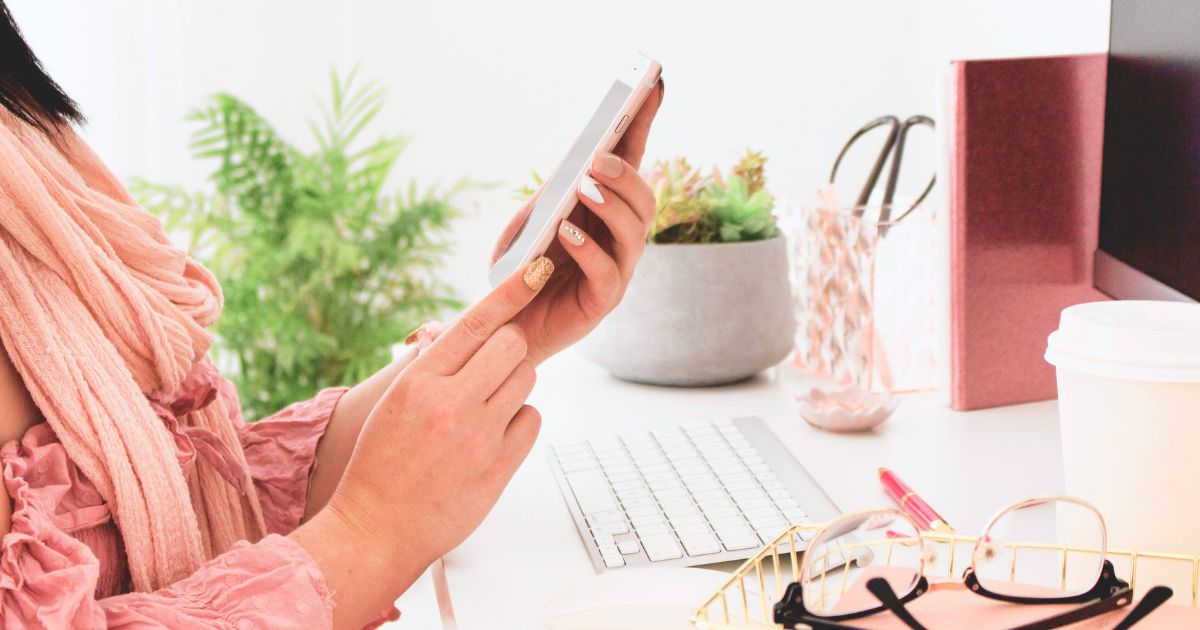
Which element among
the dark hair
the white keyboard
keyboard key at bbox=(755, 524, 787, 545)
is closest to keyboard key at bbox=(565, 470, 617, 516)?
the white keyboard

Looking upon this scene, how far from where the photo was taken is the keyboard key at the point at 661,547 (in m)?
0.57

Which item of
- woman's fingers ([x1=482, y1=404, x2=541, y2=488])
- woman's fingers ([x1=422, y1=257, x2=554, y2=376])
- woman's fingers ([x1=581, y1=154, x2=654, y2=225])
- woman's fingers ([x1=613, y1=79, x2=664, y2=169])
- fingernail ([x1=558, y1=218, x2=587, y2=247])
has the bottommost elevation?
woman's fingers ([x1=482, y1=404, x2=541, y2=488])

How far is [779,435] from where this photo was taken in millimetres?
813

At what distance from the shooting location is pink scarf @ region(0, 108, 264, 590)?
56 cm

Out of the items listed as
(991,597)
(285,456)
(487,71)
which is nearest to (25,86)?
(285,456)

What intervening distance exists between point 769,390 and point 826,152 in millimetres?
1329

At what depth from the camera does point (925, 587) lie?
34 centimetres

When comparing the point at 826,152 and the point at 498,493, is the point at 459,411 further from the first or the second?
the point at 826,152

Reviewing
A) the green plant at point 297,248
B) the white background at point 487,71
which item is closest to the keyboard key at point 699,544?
the white background at point 487,71

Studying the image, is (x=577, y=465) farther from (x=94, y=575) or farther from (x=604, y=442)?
(x=94, y=575)

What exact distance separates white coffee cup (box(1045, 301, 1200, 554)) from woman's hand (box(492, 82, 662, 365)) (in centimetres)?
29

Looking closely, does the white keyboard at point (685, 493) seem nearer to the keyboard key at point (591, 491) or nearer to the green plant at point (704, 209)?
the keyboard key at point (591, 491)

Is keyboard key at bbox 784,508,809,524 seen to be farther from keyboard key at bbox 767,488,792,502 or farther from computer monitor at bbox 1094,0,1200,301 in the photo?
computer monitor at bbox 1094,0,1200,301

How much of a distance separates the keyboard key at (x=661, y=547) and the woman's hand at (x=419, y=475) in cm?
9
